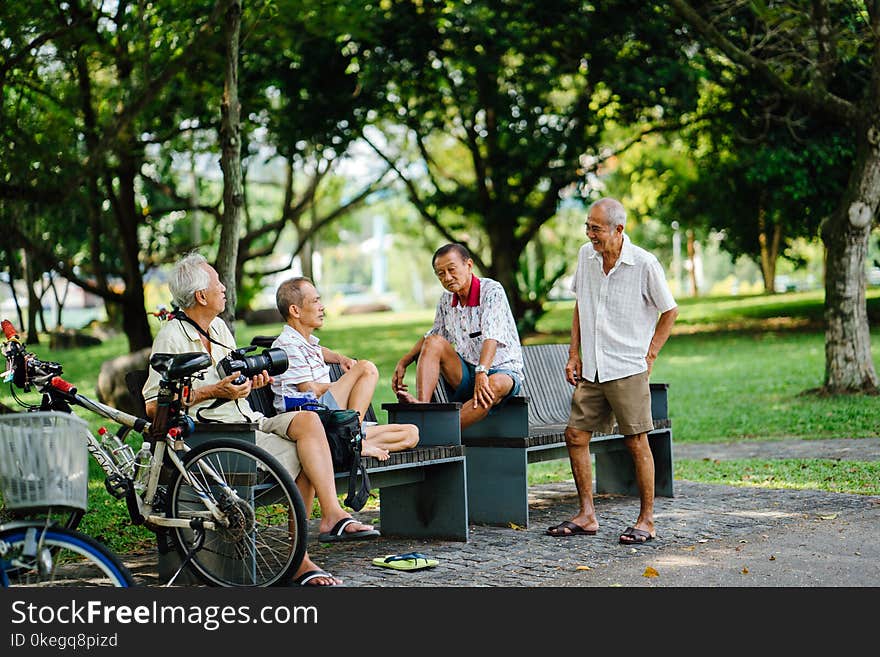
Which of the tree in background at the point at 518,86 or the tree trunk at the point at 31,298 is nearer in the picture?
the tree in background at the point at 518,86

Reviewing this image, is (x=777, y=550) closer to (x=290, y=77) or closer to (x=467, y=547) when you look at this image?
(x=467, y=547)

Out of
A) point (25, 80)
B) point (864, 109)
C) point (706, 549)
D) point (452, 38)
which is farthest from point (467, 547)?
point (452, 38)

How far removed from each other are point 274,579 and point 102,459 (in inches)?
37.1

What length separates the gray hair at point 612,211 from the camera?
6.58 metres

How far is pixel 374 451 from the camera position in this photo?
6246 mm

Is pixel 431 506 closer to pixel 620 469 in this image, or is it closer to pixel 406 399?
pixel 406 399

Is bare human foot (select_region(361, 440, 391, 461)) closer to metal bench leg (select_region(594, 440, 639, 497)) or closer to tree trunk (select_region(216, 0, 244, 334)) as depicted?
metal bench leg (select_region(594, 440, 639, 497))

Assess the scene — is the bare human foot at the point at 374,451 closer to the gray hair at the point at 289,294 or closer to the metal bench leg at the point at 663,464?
the gray hair at the point at 289,294

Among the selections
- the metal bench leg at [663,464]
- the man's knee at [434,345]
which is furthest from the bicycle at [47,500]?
the metal bench leg at [663,464]

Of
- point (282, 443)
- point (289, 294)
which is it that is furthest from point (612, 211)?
point (282, 443)

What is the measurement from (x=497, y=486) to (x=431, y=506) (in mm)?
614

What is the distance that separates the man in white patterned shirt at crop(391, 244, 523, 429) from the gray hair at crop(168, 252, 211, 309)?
1668mm

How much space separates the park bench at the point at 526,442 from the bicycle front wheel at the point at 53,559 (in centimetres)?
267

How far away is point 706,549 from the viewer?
643 centimetres
